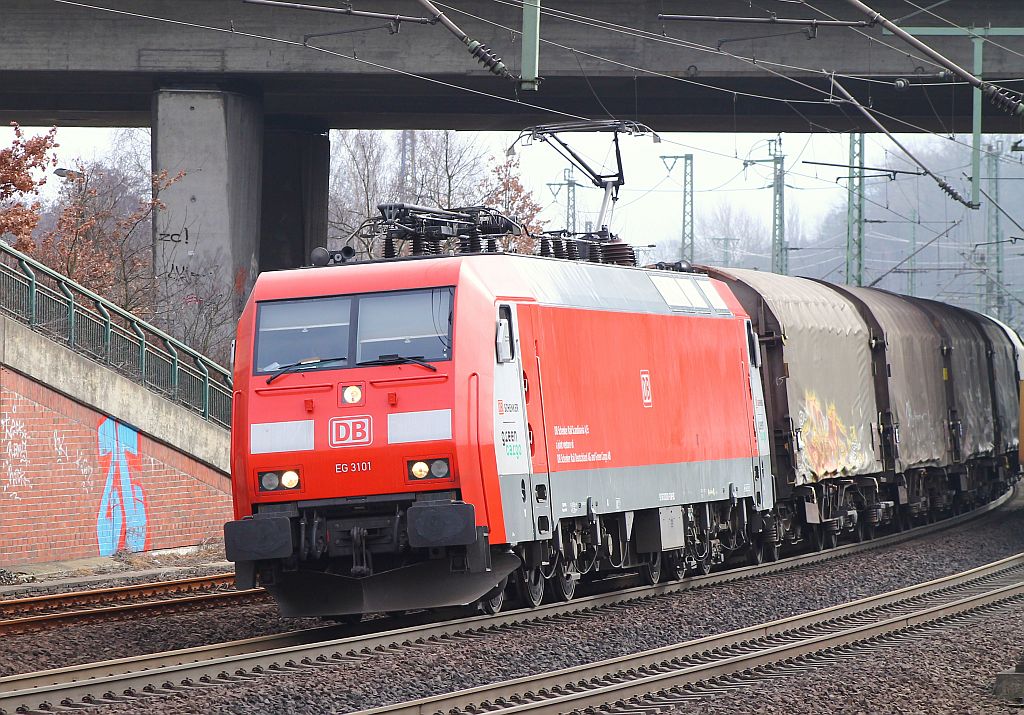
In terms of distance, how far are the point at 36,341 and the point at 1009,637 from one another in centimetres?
1270

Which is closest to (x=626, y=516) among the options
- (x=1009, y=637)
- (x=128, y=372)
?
(x=1009, y=637)

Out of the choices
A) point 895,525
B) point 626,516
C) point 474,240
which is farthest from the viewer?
point 895,525

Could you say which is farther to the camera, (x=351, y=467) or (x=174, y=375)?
(x=174, y=375)

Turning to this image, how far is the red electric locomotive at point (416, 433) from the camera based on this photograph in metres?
12.9

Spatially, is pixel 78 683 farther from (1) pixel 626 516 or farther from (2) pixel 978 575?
(2) pixel 978 575

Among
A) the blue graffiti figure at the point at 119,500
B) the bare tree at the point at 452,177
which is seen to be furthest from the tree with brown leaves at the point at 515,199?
the blue graffiti figure at the point at 119,500

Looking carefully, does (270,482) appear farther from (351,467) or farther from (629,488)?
(629,488)

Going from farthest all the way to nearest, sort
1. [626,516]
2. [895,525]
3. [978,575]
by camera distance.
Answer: [895,525], [978,575], [626,516]

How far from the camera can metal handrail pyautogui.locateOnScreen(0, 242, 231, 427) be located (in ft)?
67.1

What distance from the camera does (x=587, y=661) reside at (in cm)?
1206

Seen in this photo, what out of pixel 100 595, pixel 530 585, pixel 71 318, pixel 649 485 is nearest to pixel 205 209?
pixel 71 318

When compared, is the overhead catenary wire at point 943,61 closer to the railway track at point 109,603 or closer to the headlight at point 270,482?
the headlight at point 270,482

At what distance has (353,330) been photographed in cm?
1340

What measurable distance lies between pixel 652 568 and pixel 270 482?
5.58 meters
